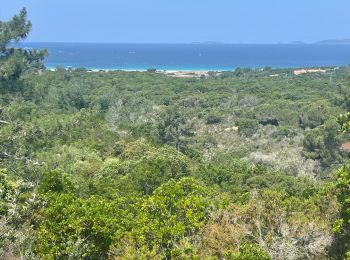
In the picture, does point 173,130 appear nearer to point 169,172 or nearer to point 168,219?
point 169,172

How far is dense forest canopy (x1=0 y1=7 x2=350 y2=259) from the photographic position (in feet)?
48.3

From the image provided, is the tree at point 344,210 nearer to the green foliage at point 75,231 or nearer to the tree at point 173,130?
the green foliage at point 75,231

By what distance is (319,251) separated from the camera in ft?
50.3

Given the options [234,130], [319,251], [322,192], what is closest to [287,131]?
[234,130]

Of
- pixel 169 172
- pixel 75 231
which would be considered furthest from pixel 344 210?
pixel 169 172

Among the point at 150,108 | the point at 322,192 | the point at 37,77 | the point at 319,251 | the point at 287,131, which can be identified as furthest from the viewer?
the point at 37,77

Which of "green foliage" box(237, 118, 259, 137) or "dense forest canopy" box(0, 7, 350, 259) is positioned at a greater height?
"dense forest canopy" box(0, 7, 350, 259)

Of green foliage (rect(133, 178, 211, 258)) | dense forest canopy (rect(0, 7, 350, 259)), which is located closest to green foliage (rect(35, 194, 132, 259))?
dense forest canopy (rect(0, 7, 350, 259))

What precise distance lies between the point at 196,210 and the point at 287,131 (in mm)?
38355

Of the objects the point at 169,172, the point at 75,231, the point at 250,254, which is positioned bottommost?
the point at 169,172

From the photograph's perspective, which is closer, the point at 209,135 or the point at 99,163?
the point at 99,163

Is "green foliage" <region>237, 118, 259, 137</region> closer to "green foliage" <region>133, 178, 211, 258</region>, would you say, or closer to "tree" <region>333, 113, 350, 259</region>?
"green foliage" <region>133, 178, 211, 258</region>

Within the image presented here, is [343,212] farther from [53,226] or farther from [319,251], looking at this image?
[53,226]

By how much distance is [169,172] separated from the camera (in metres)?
27.1
